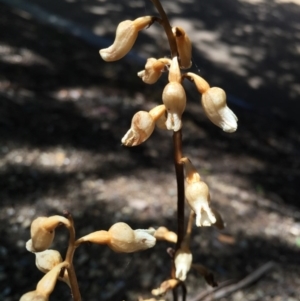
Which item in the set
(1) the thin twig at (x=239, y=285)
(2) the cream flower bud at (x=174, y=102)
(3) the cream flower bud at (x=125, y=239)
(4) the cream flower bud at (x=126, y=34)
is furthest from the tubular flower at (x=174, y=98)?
(1) the thin twig at (x=239, y=285)

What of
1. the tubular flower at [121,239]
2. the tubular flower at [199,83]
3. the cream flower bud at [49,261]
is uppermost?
the tubular flower at [199,83]

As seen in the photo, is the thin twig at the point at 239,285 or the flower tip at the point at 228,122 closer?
the flower tip at the point at 228,122

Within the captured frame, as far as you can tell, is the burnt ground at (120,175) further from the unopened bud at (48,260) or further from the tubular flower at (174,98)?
the tubular flower at (174,98)

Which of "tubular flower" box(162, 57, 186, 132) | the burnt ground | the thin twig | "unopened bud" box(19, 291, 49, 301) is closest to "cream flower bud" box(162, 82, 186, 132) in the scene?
"tubular flower" box(162, 57, 186, 132)

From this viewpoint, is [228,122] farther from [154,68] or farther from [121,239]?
[121,239]

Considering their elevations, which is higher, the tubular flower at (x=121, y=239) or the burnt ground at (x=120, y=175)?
the tubular flower at (x=121, y=239)

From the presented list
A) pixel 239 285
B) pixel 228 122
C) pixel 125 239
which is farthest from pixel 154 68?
pixel 239 285

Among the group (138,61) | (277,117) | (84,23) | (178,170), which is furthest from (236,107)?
(178,170)
